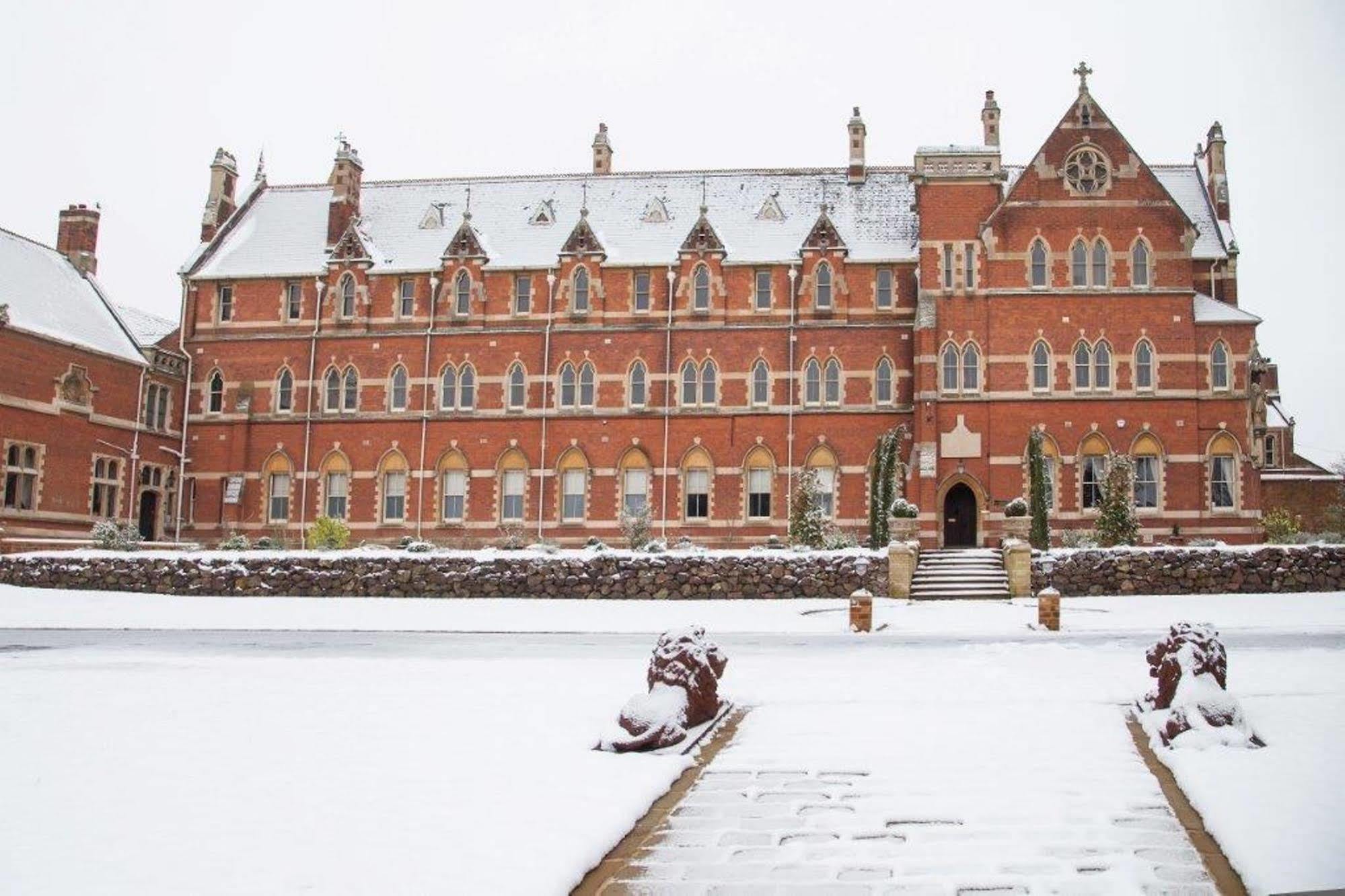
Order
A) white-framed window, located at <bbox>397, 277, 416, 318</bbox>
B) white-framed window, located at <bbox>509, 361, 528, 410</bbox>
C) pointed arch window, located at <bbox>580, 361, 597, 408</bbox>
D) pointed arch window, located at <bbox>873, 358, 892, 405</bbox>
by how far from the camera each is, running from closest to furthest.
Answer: pointed arch window, located at <bbox>873, 358, 892, 405</bbox> < pointed arch window, located at <bbox>580, 361, 597, 408</bbox> < white-framed window, located at <bbox>509, 361, 528, 410</bbox> < white-framed window, located at <bbox>397, 277, 416, 318</bbox>

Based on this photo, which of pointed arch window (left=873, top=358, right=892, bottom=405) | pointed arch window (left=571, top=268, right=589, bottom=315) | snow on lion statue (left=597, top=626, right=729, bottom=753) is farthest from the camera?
pointed arch window (left=571, top=268, right=589, bottom=315)

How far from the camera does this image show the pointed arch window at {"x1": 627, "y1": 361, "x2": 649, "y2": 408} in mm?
47188

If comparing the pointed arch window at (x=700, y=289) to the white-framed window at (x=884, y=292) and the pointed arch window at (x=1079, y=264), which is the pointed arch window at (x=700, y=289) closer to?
the white-framed window at (x=884, y=292)

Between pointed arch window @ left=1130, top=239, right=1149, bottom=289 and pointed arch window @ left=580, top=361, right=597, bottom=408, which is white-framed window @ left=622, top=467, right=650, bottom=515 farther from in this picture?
pointed arch window @ left=1130, top=239, right=1149, bottom=289

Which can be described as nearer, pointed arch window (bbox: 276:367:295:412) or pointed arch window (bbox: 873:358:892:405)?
pointed arch window (bbox: 873:358:892:405)

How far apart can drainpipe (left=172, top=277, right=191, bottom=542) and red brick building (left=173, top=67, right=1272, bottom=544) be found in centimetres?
31

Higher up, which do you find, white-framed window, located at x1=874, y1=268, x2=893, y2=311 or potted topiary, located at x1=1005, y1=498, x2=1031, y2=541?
white-framed window, located at x1=874, y1=268, x2=893, y2=311

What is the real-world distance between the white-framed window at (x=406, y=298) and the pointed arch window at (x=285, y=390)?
17.0 feet

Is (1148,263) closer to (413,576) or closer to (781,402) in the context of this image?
(781,402)

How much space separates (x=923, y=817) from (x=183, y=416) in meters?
47.3

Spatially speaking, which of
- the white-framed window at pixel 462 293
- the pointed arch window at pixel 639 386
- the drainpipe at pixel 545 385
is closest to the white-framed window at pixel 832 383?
the pointed arch window at pixel 639 386

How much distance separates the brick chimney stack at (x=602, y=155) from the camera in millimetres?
53844

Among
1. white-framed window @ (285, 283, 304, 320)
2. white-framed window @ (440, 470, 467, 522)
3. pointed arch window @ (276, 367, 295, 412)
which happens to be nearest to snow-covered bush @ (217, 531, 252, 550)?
white-framed window @ (440, 470, 467, 522)

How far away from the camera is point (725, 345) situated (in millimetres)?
47031
